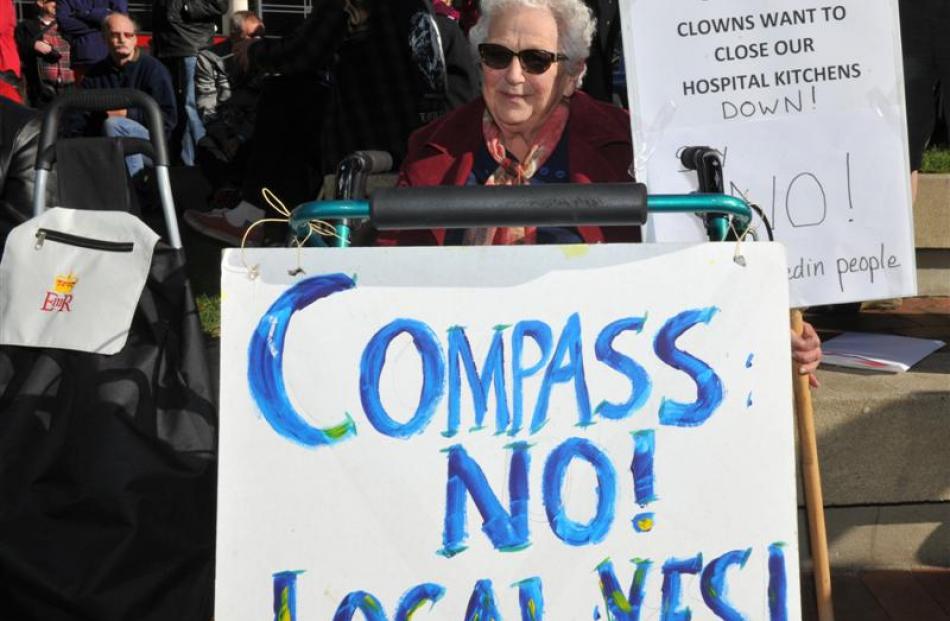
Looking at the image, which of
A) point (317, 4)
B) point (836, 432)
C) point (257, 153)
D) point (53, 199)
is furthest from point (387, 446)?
point (257, 153)

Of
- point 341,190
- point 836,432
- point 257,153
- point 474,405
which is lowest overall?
point 836,432

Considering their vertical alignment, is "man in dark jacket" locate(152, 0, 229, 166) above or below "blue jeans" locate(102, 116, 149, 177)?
above

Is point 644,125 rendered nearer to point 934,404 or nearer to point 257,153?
point 934,404

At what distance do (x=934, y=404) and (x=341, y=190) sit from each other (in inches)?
72.4

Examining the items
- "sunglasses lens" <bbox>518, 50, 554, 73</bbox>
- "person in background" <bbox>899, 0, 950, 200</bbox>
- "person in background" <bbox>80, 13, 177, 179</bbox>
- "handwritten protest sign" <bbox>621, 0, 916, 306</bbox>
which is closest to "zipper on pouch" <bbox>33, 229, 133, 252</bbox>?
"sunglasses lens" <bbox>518, 50, 554, 73</bbox>

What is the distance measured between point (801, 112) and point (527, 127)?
64 centimetres

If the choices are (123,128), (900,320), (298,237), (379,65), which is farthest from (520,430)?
(123,128)

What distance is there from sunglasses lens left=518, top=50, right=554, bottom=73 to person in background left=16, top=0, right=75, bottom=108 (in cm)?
669

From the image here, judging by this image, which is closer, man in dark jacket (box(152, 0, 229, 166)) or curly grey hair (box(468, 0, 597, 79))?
curly grey hair (box(468, 0, 597, 79))

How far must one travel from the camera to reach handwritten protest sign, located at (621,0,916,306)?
2537 mm

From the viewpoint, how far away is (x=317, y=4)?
15.6 ft

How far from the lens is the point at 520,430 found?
200 cm

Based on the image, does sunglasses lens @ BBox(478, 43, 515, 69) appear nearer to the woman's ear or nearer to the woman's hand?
the woman's ear

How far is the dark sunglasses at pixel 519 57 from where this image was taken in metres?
2.81
